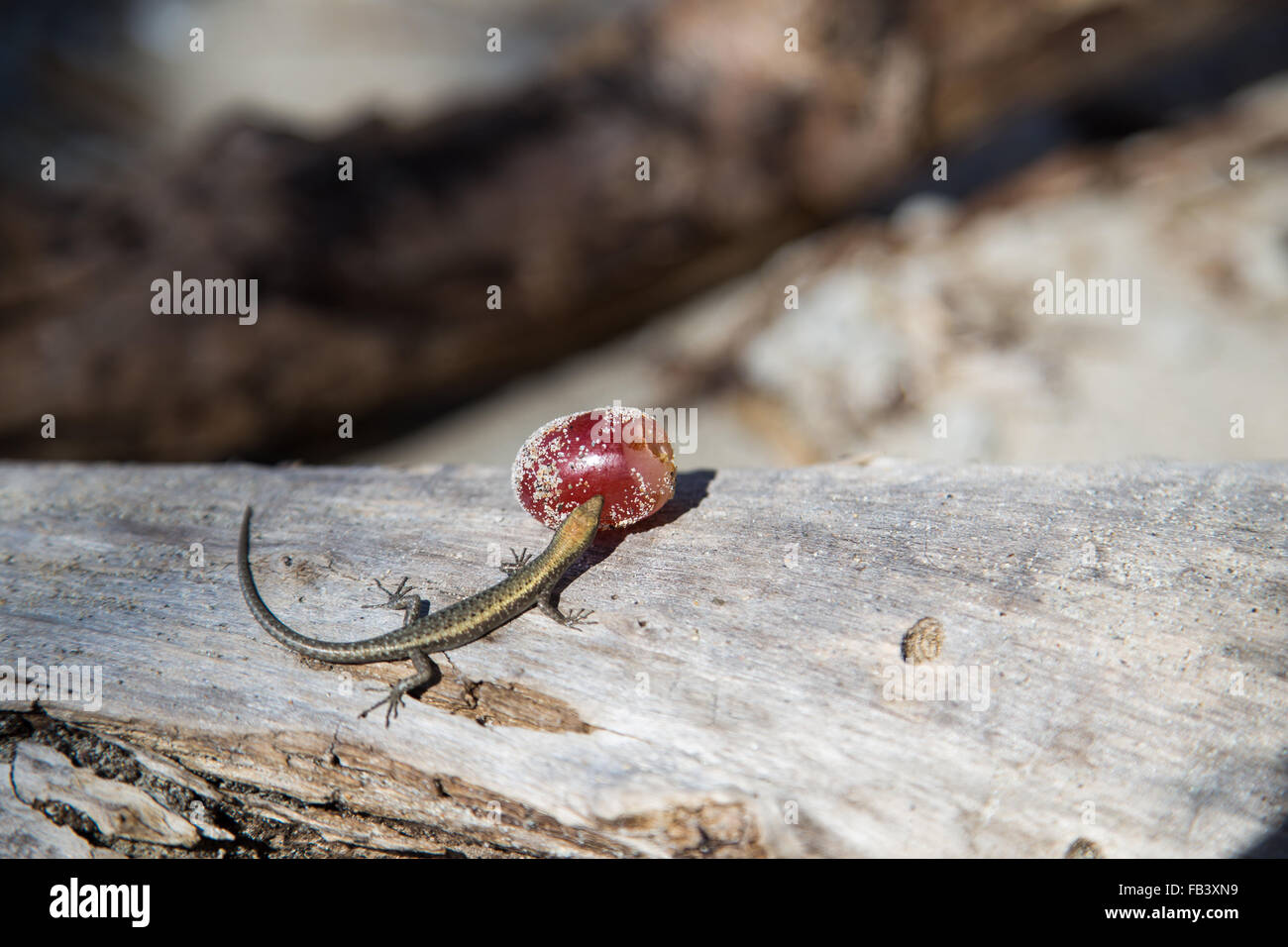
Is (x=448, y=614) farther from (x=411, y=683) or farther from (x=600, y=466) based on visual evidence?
(x=600, y=466)

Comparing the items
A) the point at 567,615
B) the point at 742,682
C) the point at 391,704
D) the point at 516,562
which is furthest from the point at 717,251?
the point at 391,704

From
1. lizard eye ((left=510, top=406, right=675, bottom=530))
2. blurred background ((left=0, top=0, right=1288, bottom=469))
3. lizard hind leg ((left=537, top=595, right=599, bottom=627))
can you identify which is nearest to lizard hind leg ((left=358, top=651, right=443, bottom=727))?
lizard hind leg ((left=537, top=595, right=599, bottom=627))

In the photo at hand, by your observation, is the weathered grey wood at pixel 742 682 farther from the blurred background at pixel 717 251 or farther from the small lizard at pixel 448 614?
the blurred background at pixel 717 251

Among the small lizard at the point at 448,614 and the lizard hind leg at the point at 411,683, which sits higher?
the small lizard at the point at 448,614

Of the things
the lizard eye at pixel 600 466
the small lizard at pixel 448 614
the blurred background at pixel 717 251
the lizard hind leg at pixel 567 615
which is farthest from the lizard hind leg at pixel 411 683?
the blurred background at pixel 717 251

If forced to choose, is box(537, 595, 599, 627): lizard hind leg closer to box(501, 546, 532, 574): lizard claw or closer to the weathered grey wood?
the weathered grey wood

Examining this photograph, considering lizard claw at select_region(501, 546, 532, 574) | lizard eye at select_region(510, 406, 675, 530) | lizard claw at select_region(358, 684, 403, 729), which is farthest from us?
lizard claw at select_region(501, 546, 532, 574)
